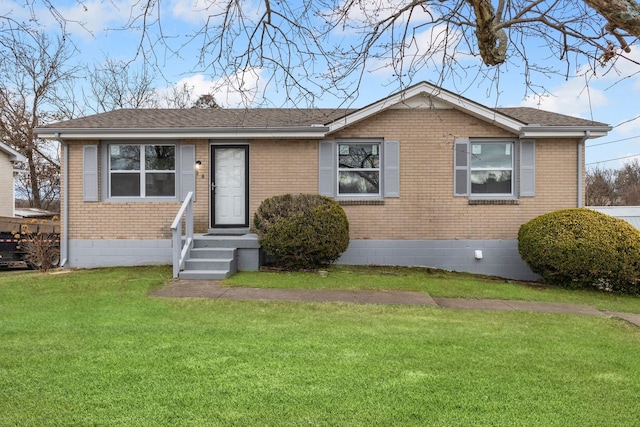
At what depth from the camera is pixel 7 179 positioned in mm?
20750

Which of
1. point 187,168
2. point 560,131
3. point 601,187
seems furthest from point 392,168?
point 601,187

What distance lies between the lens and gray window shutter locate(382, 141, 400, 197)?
36.3ft

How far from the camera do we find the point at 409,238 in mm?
11109

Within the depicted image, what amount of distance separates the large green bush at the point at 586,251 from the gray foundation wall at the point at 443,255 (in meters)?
1.39

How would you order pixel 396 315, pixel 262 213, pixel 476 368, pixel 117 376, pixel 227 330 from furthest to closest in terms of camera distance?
pixel 262 213
pixel 396 315
pixel 227 330
pixel 476 368
pixel 117 376

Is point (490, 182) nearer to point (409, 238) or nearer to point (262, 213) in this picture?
point (409, 238)

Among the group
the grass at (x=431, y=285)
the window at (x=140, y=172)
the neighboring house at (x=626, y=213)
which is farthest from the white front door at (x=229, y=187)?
the neighboring house at (x=626, y=213)

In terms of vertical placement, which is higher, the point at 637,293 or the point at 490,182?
the point at 490,182

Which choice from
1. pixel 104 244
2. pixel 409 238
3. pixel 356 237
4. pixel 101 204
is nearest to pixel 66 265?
pixel 104 244

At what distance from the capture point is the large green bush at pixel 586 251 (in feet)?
29.1

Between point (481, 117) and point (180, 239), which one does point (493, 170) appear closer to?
point (481, 117)

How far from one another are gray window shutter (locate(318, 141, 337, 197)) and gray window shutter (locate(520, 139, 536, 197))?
4.76 m

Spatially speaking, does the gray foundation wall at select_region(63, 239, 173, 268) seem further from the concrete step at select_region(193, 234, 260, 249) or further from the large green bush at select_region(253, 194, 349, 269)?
the large green bush at select_region(253, 194, 349, 269)

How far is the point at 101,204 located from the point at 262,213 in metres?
4.44
